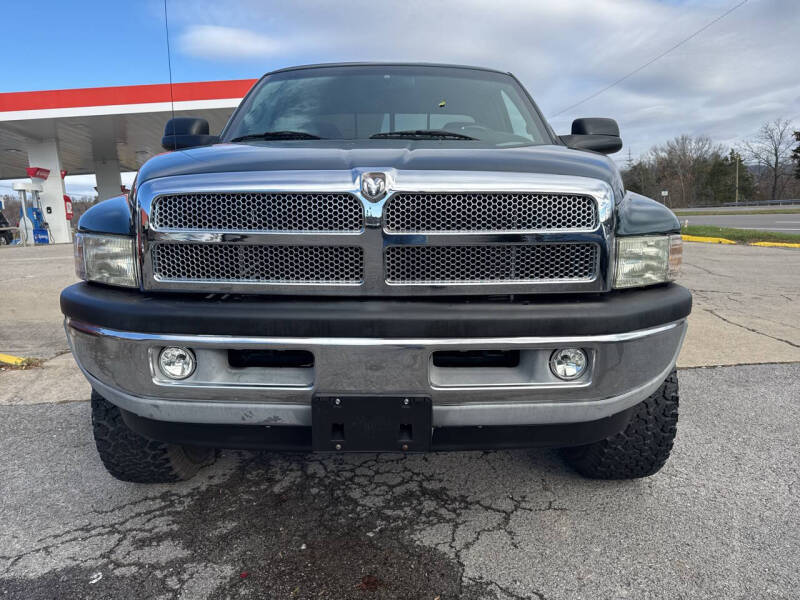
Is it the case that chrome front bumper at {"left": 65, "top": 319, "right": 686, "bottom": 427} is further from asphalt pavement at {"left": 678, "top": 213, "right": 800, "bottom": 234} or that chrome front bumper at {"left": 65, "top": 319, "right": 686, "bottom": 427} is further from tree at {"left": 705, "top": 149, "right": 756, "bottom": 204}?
tree at {"left": 705, "top": 149, "right": 756, "bottom": 204}

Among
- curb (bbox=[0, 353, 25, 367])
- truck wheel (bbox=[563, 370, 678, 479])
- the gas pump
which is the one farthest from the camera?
the gas pump

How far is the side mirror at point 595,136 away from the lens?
281cm

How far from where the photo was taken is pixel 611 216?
1793mm

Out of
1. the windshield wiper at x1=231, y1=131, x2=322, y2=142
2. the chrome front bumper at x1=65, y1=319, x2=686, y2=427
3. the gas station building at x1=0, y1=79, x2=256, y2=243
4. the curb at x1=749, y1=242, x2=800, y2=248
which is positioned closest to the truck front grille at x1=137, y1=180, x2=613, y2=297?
the chrome front bumper at x1=65, y1=319, x2=686, y2=427

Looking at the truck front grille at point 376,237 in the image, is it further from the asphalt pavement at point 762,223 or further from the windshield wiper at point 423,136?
the asphalt pavement at point 762,223

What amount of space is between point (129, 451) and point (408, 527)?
1143mm

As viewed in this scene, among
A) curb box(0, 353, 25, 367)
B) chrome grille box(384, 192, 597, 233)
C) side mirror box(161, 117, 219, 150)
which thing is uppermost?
side mirror box(161, 117, 219, 150)

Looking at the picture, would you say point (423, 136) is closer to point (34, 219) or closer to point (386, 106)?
point (386, 106)

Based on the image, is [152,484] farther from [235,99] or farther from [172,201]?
[235,99]

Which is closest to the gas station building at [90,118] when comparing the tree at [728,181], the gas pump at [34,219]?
the gas pump at [34,219]

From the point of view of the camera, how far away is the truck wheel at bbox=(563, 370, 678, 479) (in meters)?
2.17

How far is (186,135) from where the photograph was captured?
112 inches

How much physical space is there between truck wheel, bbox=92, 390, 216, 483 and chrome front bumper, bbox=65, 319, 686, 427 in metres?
0.45

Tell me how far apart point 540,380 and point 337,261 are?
2.41 ft
